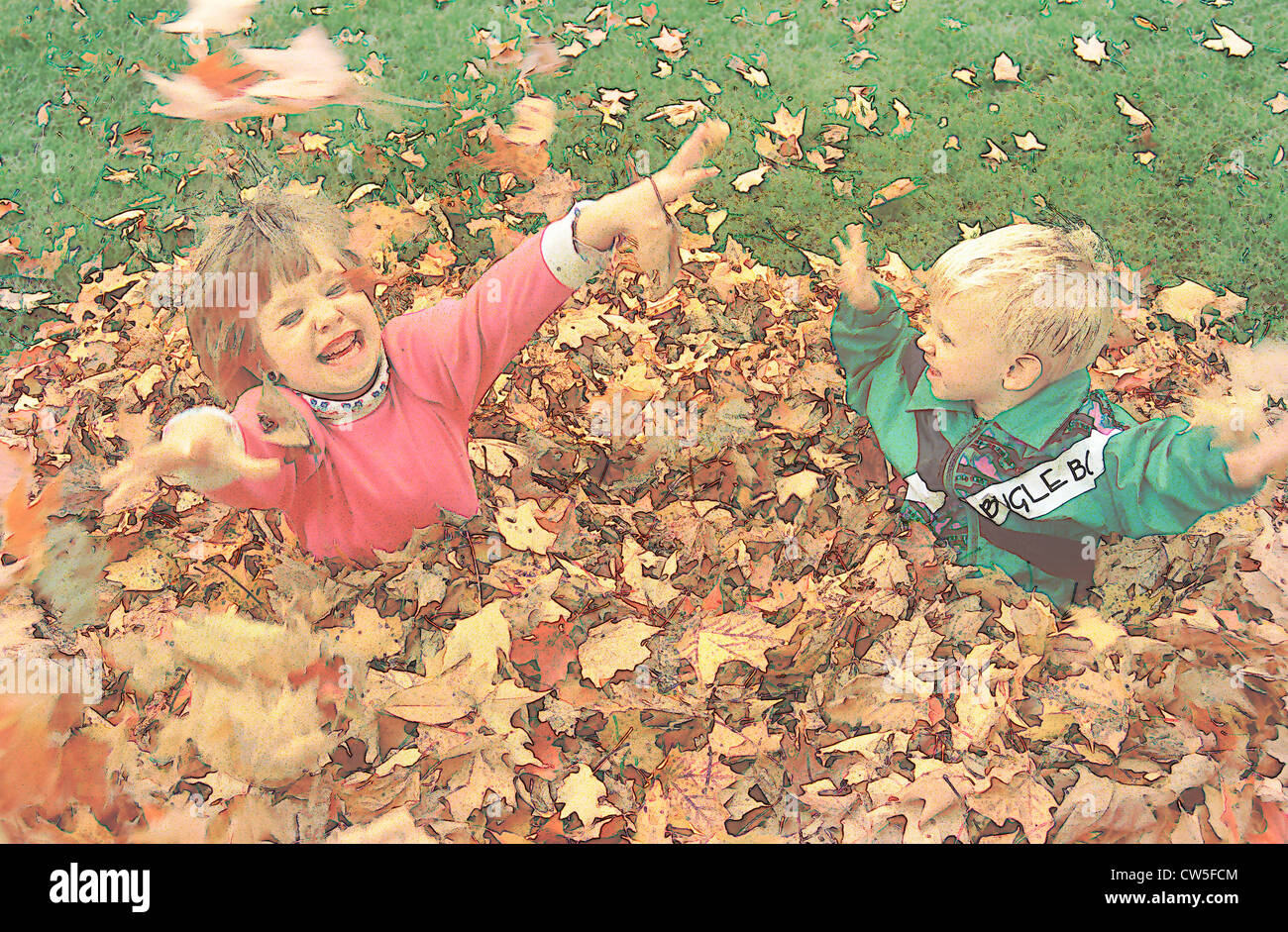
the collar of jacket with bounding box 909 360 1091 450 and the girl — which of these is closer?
the girl

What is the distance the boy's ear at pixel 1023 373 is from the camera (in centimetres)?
205

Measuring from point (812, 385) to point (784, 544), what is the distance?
0.41 m

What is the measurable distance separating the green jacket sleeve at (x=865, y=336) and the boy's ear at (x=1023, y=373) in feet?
0.90

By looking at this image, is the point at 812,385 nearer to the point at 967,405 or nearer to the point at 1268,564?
the point at 967,405

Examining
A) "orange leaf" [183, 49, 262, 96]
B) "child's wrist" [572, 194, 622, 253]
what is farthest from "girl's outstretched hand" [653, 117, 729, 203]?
"orange leaf" [183, 49, 262, 96]

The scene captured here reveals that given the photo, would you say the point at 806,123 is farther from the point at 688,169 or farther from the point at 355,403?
the point at 355,403

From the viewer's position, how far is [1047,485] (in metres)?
2.14

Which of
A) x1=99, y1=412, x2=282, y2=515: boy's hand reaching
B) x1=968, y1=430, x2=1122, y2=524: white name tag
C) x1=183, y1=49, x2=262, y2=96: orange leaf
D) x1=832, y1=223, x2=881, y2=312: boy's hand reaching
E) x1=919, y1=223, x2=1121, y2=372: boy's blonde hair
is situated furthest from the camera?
x1=183, y1=49, x2=262, y2=96: orange leaf

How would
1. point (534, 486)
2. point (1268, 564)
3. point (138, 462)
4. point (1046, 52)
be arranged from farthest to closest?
1. point (1046, 52)
2. point (534, 486)
3. point (1268, 564)
4. point (138, 462)

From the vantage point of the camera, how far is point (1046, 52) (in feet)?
8.84

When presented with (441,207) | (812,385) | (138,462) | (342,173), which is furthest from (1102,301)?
(138,462)

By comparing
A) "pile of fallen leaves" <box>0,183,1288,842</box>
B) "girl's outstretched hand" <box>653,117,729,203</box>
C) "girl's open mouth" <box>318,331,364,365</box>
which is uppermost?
"girl's outstretched hand" <box>653,117,729,203</box>

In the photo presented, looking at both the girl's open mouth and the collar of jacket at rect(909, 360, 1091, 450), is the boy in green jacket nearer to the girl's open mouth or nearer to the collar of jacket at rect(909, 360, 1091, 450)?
the collar of jacket at rect(909, 360, 1091, 450)

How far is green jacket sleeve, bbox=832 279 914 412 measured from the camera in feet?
7.40
